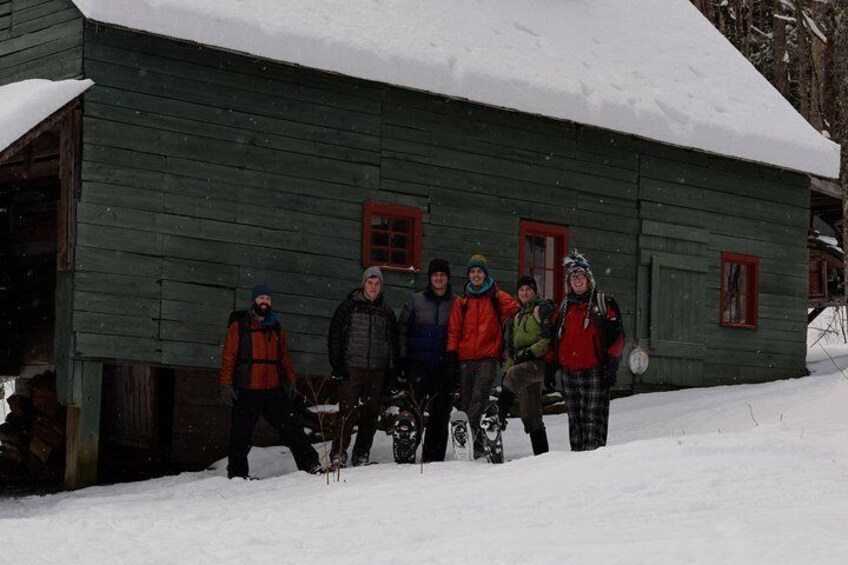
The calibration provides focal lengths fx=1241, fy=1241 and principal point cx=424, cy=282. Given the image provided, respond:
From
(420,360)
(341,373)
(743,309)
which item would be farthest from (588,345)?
(743,309)

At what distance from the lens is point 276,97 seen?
12594 millimetres

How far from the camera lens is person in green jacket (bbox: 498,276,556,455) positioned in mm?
10352

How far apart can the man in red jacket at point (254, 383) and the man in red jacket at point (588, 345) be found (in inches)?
93.2

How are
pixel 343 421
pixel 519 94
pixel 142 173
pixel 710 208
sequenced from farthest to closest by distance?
pixel 710 208, pixel 519 94, pixel 142 173, pixel 343 421

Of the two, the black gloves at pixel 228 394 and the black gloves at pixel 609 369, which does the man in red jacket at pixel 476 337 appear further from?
the black gloves at pixel 228 394

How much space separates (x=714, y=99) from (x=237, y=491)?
31.8 feet

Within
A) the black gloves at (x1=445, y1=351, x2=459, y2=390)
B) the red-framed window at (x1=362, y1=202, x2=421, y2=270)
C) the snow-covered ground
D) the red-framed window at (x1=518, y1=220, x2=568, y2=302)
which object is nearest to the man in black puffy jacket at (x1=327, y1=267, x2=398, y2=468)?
the black gloves at (x1=445, y1=351, x2=459, y2=390)

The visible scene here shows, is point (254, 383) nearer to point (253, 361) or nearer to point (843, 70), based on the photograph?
point (253, 361)

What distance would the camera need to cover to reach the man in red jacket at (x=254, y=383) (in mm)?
10836

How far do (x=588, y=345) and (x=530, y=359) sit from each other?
2.06 ft

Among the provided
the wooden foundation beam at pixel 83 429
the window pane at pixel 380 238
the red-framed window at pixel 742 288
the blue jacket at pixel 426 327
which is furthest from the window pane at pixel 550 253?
the wooden foundation beam at pixel 83 429

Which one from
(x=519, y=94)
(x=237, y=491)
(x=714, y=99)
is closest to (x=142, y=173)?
(x=237, y=491)

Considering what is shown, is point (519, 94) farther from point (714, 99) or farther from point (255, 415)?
point (255, 415)

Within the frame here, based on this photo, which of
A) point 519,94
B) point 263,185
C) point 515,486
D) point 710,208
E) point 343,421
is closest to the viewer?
point 515,486
